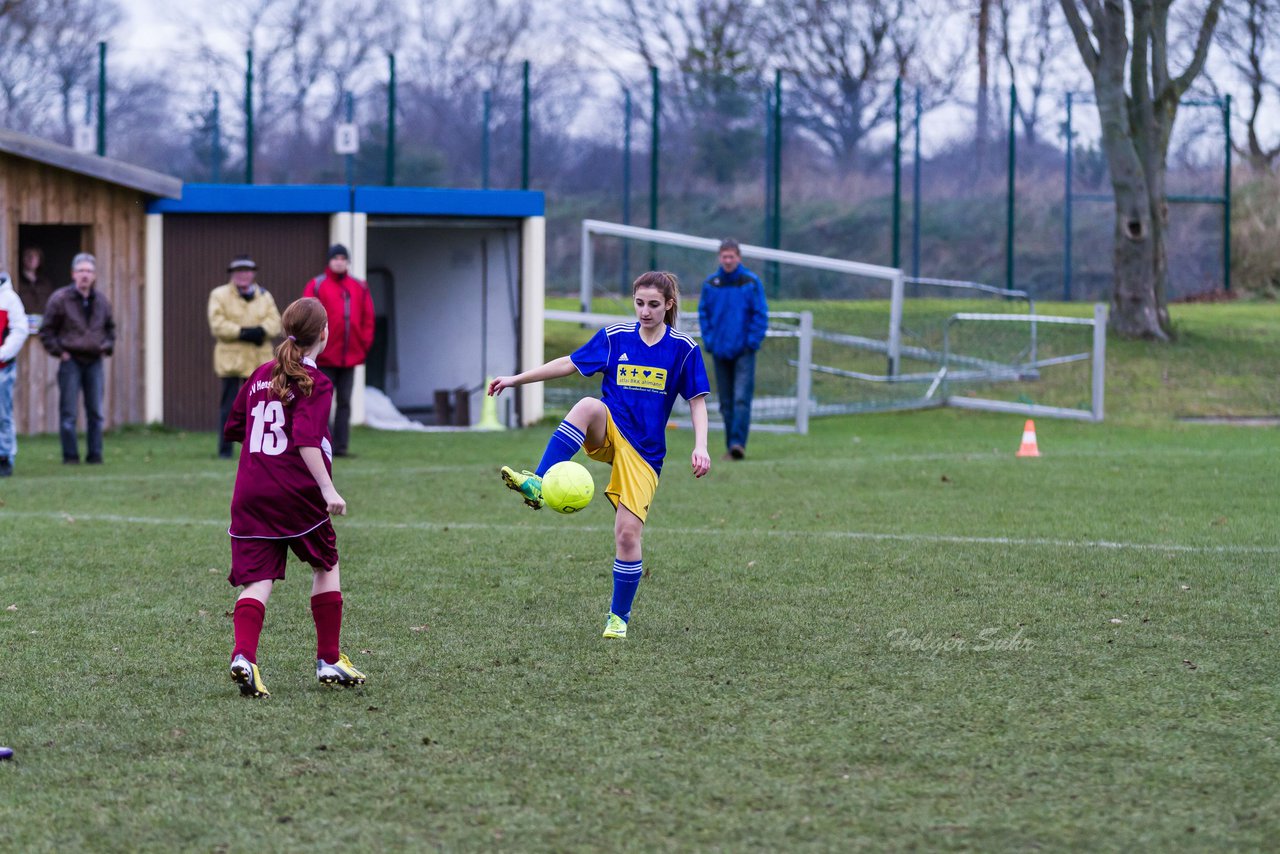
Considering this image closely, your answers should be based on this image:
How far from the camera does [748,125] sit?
27500 mm

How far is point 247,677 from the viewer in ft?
17.7

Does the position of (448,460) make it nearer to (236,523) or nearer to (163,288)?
(163,288)

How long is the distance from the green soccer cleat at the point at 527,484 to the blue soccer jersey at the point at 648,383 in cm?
48

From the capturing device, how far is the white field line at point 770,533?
341 inches

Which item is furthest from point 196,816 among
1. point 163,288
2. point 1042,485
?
point 163,288

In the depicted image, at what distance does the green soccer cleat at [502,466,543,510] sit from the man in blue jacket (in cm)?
725

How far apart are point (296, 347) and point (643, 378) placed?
65.0 inches

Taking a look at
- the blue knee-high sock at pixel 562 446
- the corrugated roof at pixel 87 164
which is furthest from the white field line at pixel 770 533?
the corrugated roof at pixel 87 164

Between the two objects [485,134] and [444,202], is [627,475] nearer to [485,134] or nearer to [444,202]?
[444,202]

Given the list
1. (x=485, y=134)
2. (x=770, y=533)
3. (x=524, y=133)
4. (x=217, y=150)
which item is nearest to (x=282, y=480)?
(x=770, y=533)

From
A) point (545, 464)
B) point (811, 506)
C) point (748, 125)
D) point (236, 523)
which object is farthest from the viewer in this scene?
point (748, 125)

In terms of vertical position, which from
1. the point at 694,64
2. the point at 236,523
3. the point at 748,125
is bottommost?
the point at 236,523

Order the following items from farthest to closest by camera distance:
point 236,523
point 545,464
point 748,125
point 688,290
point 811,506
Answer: point 748,125 < point 688,290 < point 811,506 < point 545,464 < point 236,523

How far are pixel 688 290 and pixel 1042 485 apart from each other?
14.4 meters
